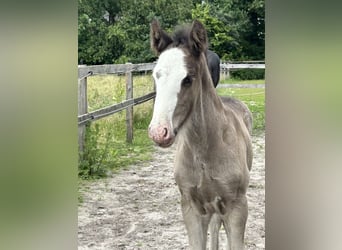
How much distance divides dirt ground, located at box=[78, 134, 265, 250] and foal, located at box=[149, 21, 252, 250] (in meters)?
0.12

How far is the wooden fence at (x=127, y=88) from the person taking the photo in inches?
56.4

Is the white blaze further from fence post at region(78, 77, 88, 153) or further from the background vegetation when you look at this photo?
fence post at region(78, 77, 88, 153)

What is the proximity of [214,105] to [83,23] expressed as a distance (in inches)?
19.2

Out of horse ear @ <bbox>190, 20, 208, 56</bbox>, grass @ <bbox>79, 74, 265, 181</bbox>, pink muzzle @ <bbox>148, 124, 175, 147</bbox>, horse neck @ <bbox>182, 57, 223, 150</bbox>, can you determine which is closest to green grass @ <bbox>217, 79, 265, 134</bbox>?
→ grass @ <bbox>79, 74, 265, 181</bbox>

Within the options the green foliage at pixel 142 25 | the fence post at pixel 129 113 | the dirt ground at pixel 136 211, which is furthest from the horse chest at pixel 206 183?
the green foliage at pixel 142 25

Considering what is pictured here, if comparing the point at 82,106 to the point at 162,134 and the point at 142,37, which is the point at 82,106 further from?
the point at 162,134

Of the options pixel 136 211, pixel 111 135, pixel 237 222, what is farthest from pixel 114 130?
pixel 237 222

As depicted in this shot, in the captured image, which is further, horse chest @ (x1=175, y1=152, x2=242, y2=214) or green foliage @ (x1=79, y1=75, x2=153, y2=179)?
green foliage @ (x1=79, y1=75, x2=153, y2=179)

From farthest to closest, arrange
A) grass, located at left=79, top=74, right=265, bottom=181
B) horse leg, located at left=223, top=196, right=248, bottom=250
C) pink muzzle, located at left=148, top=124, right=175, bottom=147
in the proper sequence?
grass, located at left=79, top=74, right=265, bottom=181 → horse leg, located at left=223, top=196, right=248, bottom=250 → pink muzzle, located at left=148, top=124, right=175, bottom=147

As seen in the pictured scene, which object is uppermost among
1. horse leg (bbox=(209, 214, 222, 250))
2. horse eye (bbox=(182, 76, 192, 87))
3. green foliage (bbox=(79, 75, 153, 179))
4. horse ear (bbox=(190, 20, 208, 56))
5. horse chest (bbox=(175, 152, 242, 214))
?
horse ear (bbox=(190, 20, 208, 56))

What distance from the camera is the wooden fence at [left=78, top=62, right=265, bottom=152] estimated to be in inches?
56.4

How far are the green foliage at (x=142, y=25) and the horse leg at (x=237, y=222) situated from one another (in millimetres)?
437
